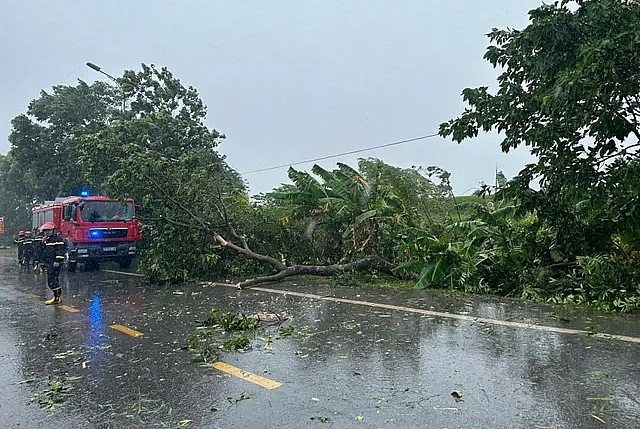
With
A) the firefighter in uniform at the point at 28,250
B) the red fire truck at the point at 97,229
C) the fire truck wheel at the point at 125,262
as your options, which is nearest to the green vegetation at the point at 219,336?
the red fire truck at the point at 97,229

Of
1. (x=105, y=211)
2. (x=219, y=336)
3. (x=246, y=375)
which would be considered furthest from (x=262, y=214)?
(x=246, y=375)

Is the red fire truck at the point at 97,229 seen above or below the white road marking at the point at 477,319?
above

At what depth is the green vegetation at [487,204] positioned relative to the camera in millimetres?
8508

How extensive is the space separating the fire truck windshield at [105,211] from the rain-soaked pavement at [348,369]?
30.1 ft

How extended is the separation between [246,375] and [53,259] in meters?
7.65

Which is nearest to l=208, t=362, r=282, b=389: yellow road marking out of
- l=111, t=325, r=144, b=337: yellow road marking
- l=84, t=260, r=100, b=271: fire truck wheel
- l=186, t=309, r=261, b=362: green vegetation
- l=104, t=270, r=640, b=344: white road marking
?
l=186, t=309, r=261, b=362: green vegetation

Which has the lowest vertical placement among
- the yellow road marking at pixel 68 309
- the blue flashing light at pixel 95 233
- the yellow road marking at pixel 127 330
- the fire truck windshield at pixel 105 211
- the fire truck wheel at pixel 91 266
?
the yellow road marking at pixel 127 330

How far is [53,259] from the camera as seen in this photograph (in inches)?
446

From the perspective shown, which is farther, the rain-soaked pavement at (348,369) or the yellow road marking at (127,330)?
the yellow road marking at (127,330)

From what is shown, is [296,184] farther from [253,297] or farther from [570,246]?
[570,246]

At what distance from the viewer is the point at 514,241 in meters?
11.3

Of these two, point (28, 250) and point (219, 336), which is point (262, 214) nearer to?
point (219, 336)

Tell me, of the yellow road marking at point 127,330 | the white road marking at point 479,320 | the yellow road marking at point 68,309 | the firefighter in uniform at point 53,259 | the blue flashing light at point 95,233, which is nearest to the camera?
the white road marking at point 479,320

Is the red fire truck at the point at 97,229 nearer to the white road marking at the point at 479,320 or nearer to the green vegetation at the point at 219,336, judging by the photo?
the white road marking at the point at 479,320
